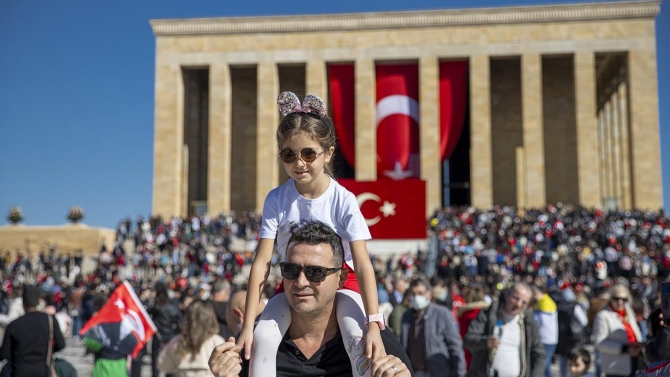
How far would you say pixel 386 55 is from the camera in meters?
39.9

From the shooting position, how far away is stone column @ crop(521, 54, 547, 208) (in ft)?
130

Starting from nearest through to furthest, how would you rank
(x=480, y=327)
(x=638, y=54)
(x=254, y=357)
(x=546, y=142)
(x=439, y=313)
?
1. (x=254, y=357)
2. (x=480, y=327)
3. (x=439, y=313)
4. (x=638, y=54)
5. (x=546, y=142)

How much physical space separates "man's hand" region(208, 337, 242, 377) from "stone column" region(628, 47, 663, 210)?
1529 inches

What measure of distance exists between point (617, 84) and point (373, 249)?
25649mm

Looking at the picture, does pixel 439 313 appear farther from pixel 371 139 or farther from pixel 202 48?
pixel 202 48

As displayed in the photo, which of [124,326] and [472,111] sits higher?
[472,111]

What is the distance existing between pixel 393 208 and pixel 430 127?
80.8 feet

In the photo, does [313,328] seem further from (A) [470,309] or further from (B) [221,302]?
(A) [470,309]

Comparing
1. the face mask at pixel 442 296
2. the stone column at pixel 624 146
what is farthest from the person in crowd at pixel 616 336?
the stone column at pixel 624 146

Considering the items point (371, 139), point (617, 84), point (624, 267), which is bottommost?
point (624, 267)

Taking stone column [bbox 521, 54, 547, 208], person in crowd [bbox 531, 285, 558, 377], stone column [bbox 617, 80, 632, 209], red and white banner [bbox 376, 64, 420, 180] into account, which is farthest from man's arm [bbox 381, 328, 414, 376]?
stone column [bbox 617, 80, 632, 209]

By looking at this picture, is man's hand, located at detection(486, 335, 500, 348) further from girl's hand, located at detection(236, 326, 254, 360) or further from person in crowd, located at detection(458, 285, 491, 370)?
girl's hand, located at detection(236, 326, 254, 360)

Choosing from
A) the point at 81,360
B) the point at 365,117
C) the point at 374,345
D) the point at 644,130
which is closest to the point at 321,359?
the point at 374,345

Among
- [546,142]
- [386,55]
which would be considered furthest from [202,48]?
[546,142]
